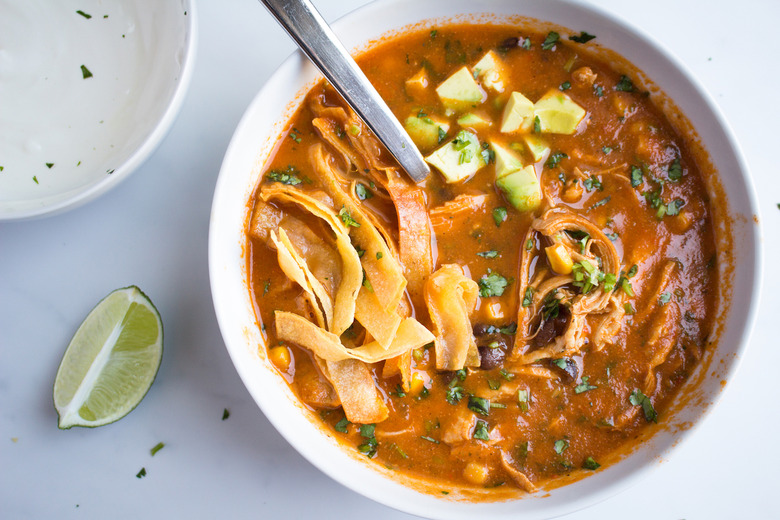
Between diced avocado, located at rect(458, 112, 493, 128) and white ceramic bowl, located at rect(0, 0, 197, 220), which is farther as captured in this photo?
white ceramic bowl, located at rect(0, 0, 197, 220)

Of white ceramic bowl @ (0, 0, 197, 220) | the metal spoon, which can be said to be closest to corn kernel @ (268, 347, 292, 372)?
the metal spoon

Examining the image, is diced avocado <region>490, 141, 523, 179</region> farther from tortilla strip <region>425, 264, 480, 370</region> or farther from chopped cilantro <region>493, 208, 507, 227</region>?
tortilla strip <region>425, 264, 480, 370</region>

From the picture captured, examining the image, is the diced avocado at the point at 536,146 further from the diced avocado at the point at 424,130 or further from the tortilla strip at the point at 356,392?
the tortilla strip at the point at 356,392

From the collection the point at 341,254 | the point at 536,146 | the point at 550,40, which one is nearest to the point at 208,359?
the point at 341,254

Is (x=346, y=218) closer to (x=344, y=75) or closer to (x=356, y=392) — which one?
(x=344, y=75)

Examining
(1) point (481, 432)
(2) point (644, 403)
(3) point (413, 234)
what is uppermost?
(3) point (413, 234)

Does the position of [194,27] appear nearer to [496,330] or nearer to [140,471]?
[496,330]

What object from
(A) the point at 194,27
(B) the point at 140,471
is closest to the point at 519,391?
(B) the point at 140,471
